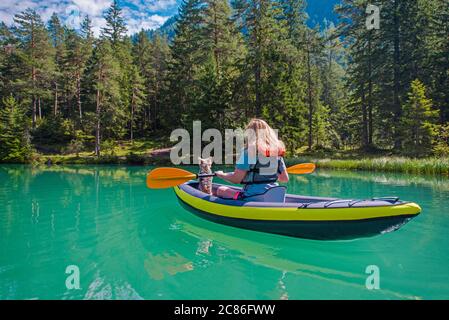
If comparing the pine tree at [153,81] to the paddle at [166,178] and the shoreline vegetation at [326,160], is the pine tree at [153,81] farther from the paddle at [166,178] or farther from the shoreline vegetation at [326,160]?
the paddle at [166,178]

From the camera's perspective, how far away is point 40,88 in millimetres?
38844

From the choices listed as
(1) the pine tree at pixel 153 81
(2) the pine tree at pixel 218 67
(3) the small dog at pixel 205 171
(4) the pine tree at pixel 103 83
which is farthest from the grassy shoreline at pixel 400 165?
(1) the pine tree at pixel 153 81

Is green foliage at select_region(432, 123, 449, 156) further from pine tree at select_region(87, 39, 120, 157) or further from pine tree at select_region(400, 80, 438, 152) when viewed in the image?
pine tree at select_region(87, 39, 120, 157)

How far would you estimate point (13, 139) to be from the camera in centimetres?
3188

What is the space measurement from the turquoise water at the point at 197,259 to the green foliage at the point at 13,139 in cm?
2639

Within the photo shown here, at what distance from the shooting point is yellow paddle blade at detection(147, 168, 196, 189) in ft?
25.1

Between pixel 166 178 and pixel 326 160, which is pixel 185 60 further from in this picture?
pixel 166 178

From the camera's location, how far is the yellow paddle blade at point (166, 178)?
301 inches

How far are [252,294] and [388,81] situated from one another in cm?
2815

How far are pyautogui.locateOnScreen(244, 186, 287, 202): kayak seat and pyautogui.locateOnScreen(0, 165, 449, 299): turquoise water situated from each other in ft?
2.34

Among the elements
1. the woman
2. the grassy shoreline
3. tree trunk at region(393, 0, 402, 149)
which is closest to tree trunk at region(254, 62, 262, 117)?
the grassy shoreline
